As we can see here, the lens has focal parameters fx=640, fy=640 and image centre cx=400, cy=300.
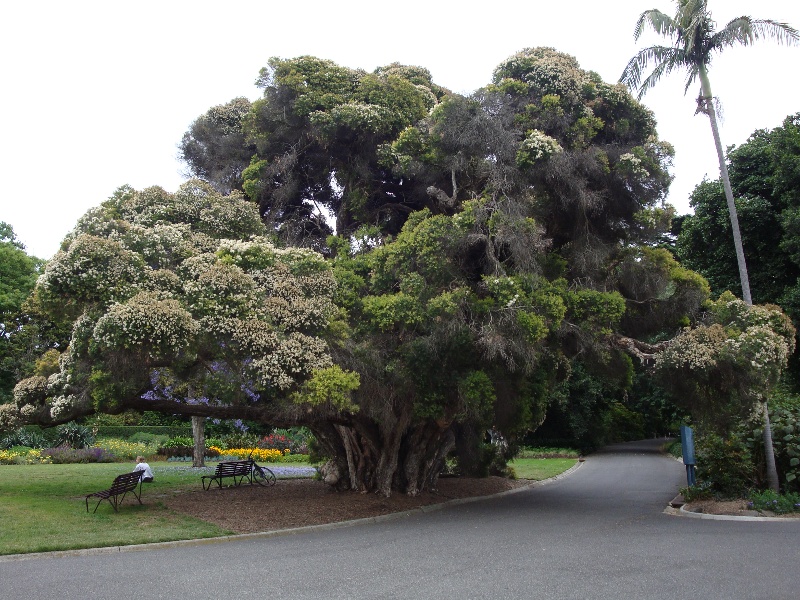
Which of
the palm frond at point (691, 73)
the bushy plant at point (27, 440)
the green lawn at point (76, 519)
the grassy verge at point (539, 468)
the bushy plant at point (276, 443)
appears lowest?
the grassy verge at point (539, 468)

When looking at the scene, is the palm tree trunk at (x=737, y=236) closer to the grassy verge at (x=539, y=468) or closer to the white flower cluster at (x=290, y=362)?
the white flower cluster at (x=290, y=362)

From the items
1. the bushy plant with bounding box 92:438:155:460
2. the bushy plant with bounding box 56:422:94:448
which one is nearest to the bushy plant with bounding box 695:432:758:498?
the bushy plant with bounding box 92:438:155:460

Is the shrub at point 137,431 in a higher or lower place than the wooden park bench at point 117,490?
higher

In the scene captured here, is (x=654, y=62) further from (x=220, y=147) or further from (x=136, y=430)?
(x=136, y=430)

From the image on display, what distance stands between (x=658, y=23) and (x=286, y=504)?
1327cm

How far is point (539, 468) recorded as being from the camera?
27109mm

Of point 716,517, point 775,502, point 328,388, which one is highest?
point 328,388

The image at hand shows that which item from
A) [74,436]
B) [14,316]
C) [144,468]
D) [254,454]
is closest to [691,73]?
[144,468]

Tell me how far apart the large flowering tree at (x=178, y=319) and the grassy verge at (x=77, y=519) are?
1.73 m

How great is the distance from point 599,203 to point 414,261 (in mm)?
5126

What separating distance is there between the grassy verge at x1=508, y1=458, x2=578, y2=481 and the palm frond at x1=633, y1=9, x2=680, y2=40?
574 inches

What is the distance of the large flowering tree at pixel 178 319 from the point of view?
10.6 metres

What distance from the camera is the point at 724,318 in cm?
1336

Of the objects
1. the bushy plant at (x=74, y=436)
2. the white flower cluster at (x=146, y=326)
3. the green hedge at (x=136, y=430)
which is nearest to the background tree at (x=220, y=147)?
the white flower cluster at (x=146, y=326)
